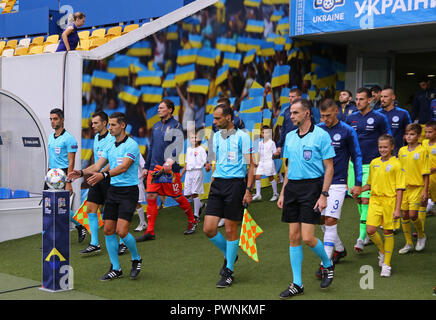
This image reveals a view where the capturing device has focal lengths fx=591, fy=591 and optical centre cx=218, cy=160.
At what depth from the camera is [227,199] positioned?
637 centimetres

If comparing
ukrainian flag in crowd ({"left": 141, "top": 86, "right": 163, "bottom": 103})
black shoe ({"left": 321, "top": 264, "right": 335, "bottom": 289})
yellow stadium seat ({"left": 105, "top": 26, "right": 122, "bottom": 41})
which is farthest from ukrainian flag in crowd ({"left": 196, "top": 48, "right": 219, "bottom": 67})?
black shoe ({"left": 321, "top": 264, "right": 335, "bottom": 289})

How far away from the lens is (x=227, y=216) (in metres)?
6.32

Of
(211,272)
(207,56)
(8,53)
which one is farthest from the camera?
(8,53)

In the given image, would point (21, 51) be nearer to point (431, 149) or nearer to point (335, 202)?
point (431, 149)

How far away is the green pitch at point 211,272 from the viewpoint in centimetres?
588

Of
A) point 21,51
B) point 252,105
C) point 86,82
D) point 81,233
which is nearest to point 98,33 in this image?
point 21,51

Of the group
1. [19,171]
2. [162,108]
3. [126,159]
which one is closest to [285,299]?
[126,159]

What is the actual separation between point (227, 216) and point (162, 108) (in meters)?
2.75

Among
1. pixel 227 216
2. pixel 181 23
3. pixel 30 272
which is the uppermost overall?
pixel 181 23

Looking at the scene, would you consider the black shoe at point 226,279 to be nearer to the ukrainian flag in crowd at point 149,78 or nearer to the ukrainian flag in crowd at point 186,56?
the ukrainian flag in crowd at point 149,78

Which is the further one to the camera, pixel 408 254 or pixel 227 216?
pixel 408 254

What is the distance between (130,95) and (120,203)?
15.1ft

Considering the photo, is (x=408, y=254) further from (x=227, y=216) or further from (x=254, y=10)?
(x=254, y=10)

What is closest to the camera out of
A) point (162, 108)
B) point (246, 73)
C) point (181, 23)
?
point (162, 108)
